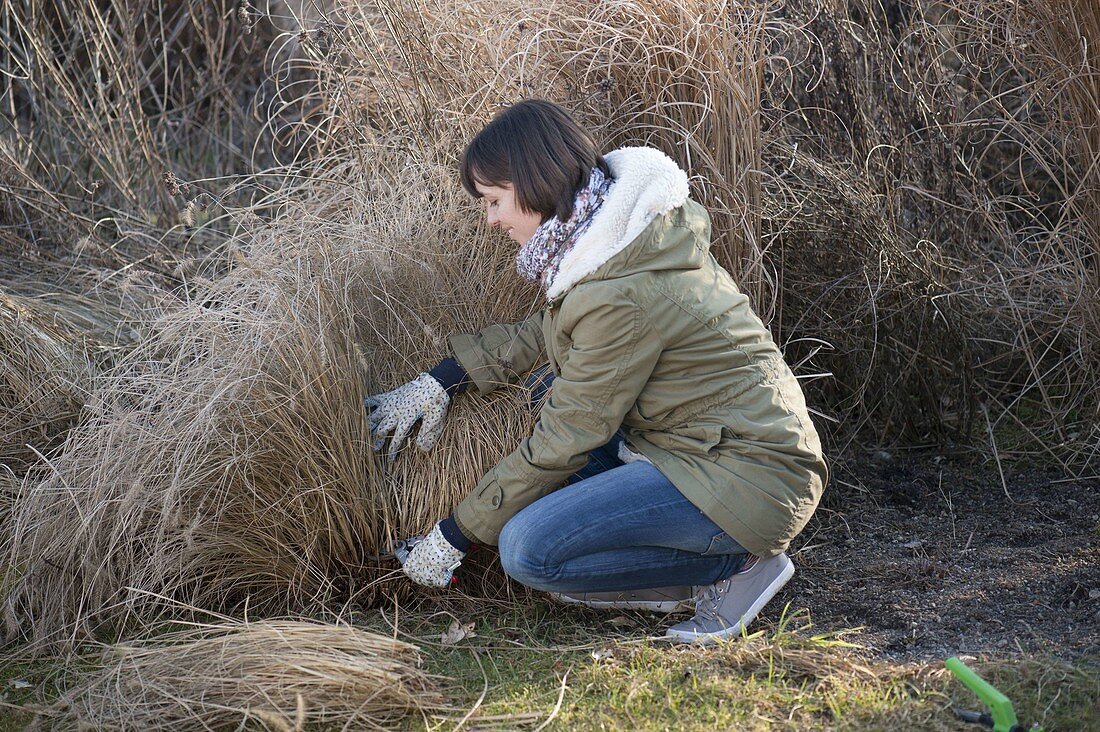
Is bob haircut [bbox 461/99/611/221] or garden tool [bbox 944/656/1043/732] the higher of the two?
bob haircut [bbox 461/99/611/221]

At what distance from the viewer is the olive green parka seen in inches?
92.3

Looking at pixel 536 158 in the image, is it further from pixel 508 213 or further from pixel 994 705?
pixel 994 705

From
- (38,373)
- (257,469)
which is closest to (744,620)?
(257,469)

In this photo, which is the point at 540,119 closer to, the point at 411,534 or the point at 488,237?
the point at 488,237

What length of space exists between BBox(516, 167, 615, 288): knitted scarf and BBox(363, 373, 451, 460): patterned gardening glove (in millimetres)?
462

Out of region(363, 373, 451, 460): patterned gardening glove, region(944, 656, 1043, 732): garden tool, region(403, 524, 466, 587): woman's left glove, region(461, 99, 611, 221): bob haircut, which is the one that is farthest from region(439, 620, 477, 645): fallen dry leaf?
region(944, 656, 1043, 732): garden tool

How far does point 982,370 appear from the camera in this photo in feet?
12.1

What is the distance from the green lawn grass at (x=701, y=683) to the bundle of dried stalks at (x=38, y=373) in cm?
82

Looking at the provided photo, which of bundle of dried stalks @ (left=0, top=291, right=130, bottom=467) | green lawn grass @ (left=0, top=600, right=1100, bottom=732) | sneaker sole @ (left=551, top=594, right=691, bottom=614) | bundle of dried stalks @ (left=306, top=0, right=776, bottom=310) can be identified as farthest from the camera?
bundle of dried stalks @ (left=0, top=291, right=130, bottom=467)

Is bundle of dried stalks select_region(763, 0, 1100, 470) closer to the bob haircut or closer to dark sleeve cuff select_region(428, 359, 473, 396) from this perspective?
the bob haircut

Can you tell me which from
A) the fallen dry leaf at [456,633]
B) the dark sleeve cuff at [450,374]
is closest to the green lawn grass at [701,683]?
the fallen dry leaf at [456,633]

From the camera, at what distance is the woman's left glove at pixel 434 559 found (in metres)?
2.53

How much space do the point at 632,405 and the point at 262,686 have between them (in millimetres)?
1002

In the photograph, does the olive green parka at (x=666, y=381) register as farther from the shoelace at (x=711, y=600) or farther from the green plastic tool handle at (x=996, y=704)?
the green plastic tool handle at (x=996, y=704)
